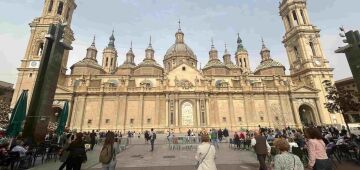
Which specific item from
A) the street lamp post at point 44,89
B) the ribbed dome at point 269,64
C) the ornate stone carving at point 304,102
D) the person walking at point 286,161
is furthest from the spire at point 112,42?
the person walking at point 286,161

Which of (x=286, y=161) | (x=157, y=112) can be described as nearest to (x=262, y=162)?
(x=286, y=161)

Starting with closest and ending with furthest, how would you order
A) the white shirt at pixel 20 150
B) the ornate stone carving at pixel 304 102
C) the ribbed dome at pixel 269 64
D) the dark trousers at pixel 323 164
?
1. the dark trousers at pixel 323 164
2. the white shirt at pixel 20 150
3. the ornate stone carving at pixel 304 102
4. the ribbed dome at pixel 269 64

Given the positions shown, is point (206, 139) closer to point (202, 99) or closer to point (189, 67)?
point (202, 99)

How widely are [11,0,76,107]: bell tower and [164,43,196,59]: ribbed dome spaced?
23.1 m

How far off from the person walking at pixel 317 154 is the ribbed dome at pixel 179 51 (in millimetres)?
46433

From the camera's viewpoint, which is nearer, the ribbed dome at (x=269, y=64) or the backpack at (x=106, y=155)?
the backpack at (x=106, y=155)

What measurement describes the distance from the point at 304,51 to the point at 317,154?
47337 millimetres

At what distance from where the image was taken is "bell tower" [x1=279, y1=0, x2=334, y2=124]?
137 ft

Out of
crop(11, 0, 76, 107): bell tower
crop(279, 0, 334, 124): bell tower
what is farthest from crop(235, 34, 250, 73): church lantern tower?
crop(11, 0, 76, 107): bell tower

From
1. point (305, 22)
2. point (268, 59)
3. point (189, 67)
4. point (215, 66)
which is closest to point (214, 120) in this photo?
point (189, 67)

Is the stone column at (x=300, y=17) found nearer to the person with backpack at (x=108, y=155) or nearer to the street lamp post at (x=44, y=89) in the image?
the street lamp post at (x=44, y=89)

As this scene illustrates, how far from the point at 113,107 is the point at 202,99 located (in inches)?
677

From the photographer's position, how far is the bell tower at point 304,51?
41.8 metres

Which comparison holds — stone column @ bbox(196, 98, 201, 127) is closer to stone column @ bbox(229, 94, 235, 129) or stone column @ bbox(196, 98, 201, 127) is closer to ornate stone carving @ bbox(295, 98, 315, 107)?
stone column @ bbox(229, 94, 235, 129)
